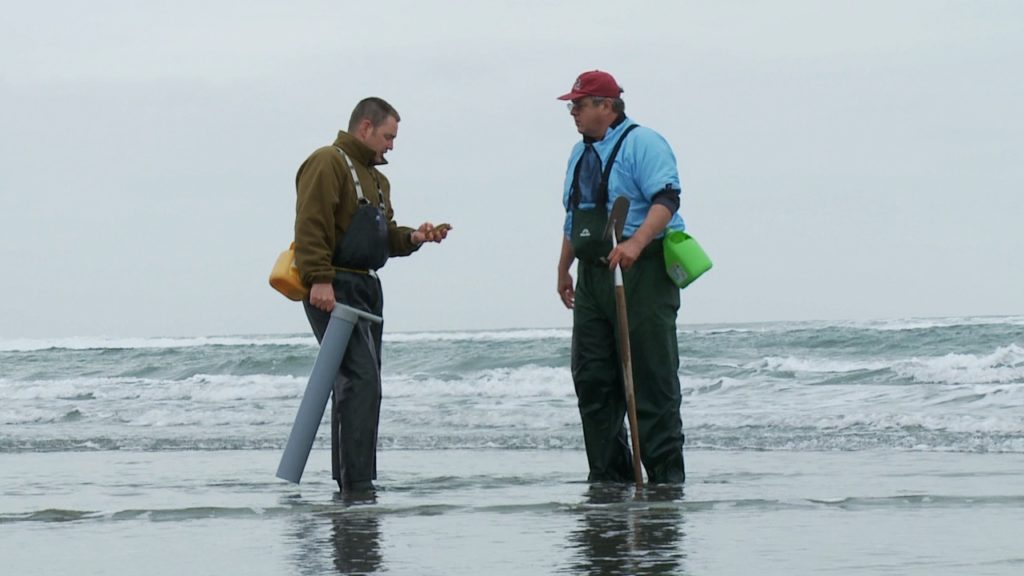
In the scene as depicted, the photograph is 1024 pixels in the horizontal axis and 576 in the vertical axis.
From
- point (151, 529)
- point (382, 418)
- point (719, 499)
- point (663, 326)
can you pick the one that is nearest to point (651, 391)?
point (663, 326)

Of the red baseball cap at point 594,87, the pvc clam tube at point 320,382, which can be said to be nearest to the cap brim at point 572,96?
the red baseball cap at point 594,87

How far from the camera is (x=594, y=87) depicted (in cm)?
540

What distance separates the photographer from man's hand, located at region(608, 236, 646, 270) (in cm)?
506

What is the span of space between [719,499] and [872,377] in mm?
10363

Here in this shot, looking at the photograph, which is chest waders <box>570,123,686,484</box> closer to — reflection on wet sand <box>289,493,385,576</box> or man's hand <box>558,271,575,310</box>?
man's hand <box>558,271,575,310</box>

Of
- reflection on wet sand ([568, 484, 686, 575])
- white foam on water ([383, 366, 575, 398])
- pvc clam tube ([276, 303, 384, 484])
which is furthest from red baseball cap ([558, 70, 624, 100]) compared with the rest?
white foam on water ([383, 366, 575, 398])

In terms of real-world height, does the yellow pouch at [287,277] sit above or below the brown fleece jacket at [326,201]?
below

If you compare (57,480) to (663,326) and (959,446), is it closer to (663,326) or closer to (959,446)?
(663,326)

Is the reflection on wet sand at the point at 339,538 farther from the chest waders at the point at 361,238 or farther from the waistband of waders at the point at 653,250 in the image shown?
the waistband of waders at the point at 653,250

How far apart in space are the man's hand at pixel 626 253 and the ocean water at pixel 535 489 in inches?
33.7

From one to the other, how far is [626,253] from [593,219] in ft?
1.17

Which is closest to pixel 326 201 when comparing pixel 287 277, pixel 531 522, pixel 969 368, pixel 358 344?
pixel 287 277

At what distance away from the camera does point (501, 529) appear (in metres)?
4.27

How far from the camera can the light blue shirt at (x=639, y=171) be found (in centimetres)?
527
